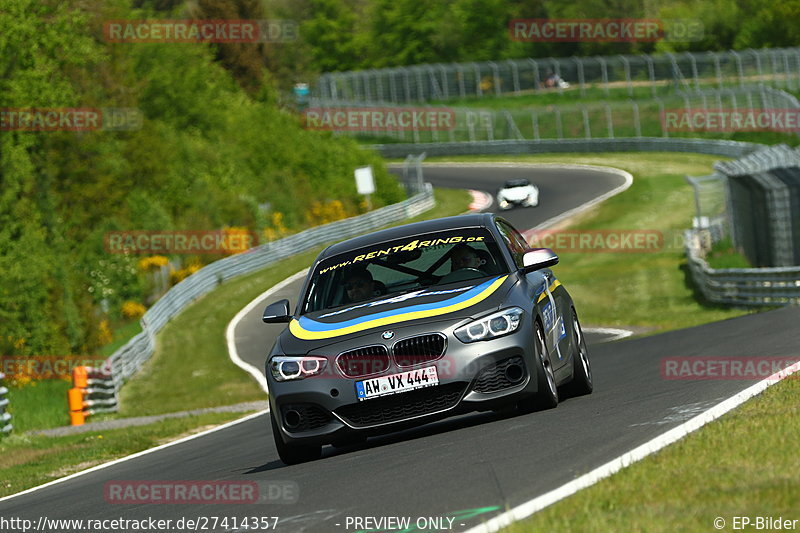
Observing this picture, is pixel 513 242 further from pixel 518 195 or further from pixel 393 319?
pixel 518 195

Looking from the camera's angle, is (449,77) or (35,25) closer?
(35,25)

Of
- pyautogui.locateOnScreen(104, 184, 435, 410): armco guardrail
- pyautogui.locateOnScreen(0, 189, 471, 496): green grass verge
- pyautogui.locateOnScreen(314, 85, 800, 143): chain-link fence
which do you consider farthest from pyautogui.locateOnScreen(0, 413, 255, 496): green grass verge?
pyautogui.locateOnScreen(314, 85, 800, 143): chain-link fence

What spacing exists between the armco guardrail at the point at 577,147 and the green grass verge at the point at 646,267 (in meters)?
1.11

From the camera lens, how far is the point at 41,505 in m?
9.75

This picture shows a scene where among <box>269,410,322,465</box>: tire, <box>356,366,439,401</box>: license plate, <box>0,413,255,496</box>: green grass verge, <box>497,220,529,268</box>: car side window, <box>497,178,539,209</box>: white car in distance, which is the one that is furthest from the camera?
<box>497,178,539,209</box>: white car in distance

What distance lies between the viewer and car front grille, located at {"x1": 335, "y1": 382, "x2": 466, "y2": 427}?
8930mm

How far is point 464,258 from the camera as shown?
10.2 m

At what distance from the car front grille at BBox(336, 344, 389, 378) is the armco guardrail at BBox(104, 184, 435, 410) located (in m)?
19.2

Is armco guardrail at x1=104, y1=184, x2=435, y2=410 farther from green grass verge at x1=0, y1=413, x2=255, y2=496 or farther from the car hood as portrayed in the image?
the car hood

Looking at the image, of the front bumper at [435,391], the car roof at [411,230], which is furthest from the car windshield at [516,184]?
the front bumper at [435,391]

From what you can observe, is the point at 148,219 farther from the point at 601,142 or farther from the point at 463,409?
the point at 463,409

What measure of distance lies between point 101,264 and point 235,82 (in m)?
57.1

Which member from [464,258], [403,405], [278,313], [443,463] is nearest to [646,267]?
[464,258]

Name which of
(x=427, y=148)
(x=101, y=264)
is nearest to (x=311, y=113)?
(x=427, y=148)
